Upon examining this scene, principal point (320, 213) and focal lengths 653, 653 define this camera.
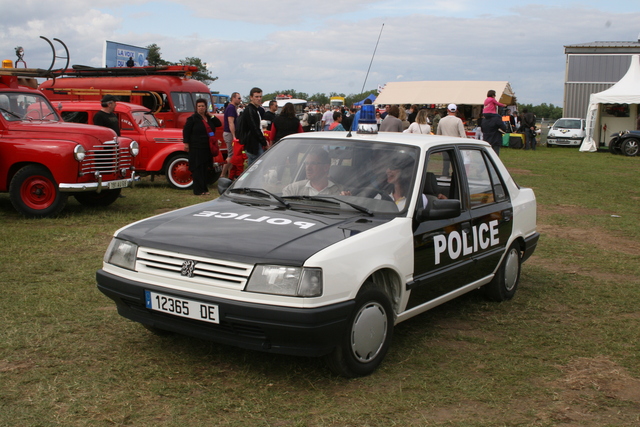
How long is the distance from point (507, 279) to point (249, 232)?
2903mm

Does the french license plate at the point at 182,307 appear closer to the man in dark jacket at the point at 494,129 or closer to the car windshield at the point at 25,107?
the car windshield at the point at 25,107

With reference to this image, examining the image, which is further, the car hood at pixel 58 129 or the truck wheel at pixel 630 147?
the truck wheel at pixel 630 147

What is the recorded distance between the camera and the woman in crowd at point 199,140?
12.0 m

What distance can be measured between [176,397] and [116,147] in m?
7.33

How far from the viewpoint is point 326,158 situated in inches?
197

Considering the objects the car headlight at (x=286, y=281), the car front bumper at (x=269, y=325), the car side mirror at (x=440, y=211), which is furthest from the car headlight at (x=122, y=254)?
the car side mirror at (x=440, y=211)

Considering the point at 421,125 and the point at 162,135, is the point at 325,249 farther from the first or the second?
the point at 162,135

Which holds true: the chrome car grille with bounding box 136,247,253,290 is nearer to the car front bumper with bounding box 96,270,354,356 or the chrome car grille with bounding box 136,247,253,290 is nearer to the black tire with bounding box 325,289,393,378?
the car front bumper with bounding box 96,270,354,356

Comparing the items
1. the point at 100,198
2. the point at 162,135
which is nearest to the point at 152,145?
the point at 162,135

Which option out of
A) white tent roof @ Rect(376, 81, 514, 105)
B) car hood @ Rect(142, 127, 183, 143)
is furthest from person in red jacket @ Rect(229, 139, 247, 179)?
white tent roof @ Rect(376, 81, 514, 105)

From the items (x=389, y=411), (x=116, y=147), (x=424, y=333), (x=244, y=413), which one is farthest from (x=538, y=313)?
(x=116, y=147)

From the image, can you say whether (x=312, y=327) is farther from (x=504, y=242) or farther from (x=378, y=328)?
(x=504, y=242)

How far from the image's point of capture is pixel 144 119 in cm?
→ 1397

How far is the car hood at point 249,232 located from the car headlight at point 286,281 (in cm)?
5
